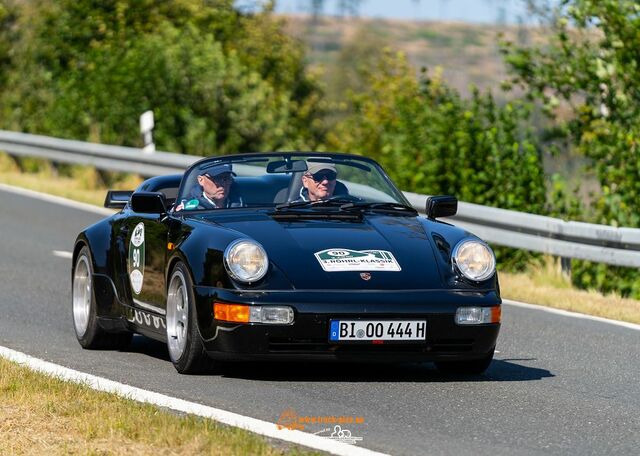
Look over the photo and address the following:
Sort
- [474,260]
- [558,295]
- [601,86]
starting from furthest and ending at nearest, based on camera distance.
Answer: [601,86] < [558,295] < [474,260]

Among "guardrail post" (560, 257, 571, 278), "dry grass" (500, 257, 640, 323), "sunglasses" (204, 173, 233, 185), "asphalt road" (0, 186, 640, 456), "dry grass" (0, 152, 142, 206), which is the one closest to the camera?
"asphalt road" (0, 186, 640, 456)

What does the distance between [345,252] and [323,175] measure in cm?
113

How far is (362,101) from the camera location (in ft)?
118

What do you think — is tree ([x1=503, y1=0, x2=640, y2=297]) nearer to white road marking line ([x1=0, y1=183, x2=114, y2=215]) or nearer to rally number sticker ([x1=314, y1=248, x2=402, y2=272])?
white road marking line ([x1=0, y1=183, x2=114, y2=215])

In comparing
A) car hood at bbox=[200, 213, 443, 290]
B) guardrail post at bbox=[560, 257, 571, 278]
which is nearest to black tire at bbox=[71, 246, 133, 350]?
car hood at bbox=[200, 213, 443, 290]

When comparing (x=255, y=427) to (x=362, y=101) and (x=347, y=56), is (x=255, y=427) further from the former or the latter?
(x=347, y=56)

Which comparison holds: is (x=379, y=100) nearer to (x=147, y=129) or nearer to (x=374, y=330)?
(x=147, y=129)

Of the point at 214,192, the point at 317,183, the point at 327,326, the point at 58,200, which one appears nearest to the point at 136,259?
the point at 214,192

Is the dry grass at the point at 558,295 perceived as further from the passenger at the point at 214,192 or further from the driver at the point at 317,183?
the passenger at the point at 214,192

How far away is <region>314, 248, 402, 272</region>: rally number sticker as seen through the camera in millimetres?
7961

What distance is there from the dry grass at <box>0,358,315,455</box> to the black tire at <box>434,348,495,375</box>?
7.09 feet

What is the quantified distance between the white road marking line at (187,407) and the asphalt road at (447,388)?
12 centimetres

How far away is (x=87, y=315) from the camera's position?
975 cm

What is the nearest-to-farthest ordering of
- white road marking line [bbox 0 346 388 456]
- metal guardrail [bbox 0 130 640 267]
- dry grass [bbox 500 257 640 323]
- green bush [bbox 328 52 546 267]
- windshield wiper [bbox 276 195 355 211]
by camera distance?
white road marking line [bbox 0 346 388 456]
windshield wiper [bbox 276 195 355 211]
dry grass [bbox 500 257 640 323]
metal guardrail [bbox 0 130 640 267]
green bush [bbox 328 52 546 267]
